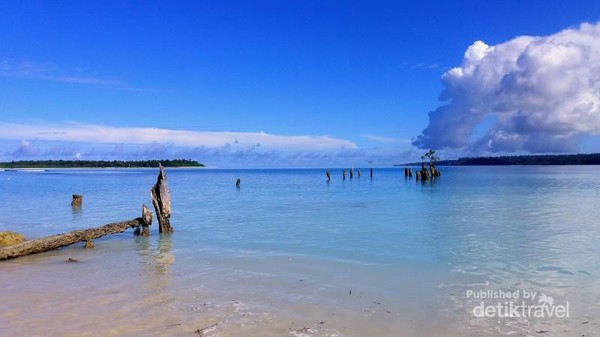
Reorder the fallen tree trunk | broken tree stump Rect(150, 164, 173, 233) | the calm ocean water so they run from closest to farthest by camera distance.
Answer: the calm ocean water < the fallen tree trunk < broken tree stump Rect(150, 164, 173, 233)

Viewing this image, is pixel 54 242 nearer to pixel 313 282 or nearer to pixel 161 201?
pixel 161 201

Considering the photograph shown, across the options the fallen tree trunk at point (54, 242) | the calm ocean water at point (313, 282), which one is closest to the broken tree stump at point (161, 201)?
the calm ocean water at point (313, 282)

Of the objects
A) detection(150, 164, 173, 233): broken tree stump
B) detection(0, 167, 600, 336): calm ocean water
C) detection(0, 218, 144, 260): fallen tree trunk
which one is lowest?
detection(0, 167, 600, 336): calm ocean water

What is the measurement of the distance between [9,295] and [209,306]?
402 centimetres

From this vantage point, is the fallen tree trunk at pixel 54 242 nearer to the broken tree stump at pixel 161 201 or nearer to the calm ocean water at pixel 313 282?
the calm ocean water at pixel 313 282

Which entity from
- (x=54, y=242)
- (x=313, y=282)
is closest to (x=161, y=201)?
(x=54, y=242)

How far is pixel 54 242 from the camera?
12.5 metres

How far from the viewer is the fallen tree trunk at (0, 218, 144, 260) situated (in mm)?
11458

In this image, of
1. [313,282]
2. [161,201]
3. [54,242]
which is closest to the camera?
[313,282]

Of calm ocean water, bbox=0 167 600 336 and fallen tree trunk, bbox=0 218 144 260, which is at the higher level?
fallen tree trunk, bbox=0 218 144 260

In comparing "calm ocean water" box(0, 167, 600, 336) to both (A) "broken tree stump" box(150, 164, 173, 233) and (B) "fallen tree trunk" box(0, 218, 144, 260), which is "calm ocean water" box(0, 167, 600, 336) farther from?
(A) "broken tree stump" box(150, 164, 173, 233)

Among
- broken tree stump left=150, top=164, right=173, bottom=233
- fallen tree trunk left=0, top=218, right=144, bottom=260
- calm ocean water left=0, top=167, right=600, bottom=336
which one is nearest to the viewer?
calm ocean water left=0, top=167, right=600, bottom=336

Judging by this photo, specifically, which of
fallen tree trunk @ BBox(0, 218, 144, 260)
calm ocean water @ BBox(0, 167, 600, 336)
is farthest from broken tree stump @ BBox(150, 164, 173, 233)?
fallen tree trunk @ BBox(0, 218, 144, 260)

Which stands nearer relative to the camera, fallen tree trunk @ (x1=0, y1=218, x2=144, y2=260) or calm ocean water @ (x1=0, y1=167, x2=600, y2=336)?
calm ocean water @ (x1=0, y1=167, x2=600, y2=336)
